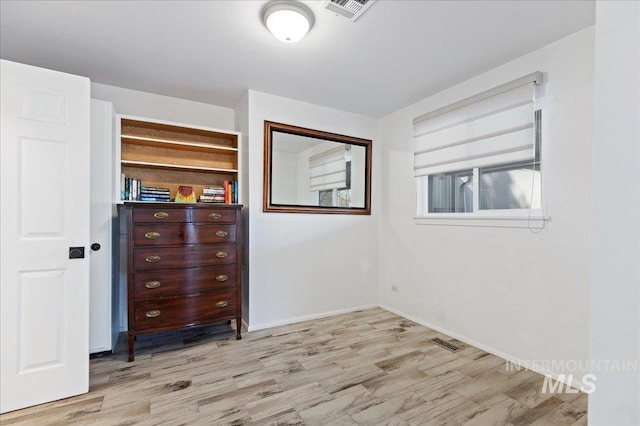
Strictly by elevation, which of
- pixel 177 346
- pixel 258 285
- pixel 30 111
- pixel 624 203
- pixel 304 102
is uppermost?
pixel 304 102

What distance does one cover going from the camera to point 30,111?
1.80 meters

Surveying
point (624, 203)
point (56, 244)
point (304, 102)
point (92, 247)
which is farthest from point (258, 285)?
point (624, 203)

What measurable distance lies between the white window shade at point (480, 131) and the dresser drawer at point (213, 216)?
2016 mm

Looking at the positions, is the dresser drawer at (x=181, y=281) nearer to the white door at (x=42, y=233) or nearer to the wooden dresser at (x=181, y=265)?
the wooden dresser at (x=181, y=265)

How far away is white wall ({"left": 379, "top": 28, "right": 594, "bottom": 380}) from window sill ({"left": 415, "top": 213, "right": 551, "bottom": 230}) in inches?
1.8

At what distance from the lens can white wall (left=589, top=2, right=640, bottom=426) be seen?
61cm

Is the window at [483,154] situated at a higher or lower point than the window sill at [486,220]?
higher

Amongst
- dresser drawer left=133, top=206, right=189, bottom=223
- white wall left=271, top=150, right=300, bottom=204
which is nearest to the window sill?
white wall left=271, top=150, right=300, bottom=204

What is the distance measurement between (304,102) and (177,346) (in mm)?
2766

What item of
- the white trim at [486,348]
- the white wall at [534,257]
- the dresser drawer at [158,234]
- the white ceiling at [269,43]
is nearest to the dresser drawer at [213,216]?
the dresser drawer at [158,234]

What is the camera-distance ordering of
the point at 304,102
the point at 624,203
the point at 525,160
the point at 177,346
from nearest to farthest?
1. the point at 624,203
2. the point at 525,160
3. the point at 177,346
4. the point at 304,102

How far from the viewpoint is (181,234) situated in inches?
101

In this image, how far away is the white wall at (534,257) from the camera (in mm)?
2053

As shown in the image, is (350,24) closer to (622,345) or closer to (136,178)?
(622,345)
